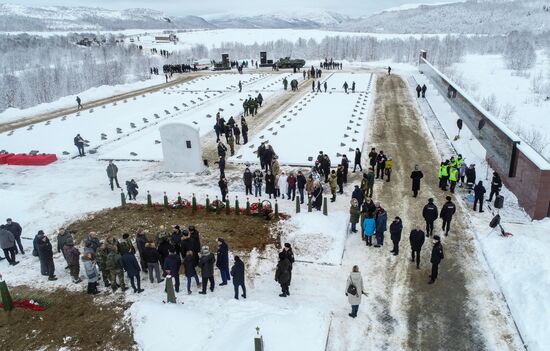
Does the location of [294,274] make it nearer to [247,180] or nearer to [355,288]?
[355,288]

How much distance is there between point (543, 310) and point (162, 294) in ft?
27.8

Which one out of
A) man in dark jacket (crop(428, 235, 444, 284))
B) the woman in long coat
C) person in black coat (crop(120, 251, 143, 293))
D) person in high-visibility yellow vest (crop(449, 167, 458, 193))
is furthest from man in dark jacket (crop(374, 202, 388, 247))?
person in black coat (crop(120, 251, 143, 293))

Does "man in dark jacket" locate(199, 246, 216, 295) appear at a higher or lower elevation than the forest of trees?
lower

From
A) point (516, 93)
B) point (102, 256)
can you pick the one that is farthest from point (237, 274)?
point (516, 93)

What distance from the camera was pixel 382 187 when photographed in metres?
17.1

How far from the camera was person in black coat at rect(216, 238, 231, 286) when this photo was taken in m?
10.5

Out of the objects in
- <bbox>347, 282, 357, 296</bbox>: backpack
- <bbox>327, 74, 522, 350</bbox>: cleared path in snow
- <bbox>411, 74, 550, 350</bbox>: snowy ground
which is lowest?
<bbox>327, 74, 522, 350</bbox>: cleared path in snow

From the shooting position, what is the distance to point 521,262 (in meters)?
11.0

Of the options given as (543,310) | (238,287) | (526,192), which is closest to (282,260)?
(238,287)

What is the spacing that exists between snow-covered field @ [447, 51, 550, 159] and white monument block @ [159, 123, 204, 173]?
18.0 metres

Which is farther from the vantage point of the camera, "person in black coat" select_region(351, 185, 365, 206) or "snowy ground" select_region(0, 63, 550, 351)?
"person in black coat" select_region(351, 185, 365, 206)

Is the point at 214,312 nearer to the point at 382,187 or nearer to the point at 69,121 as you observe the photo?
the point at 382,187

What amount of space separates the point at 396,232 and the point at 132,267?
691 cm

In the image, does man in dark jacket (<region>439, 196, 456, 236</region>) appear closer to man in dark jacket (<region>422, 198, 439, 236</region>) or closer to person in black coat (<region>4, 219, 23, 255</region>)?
man in dark jacket (<region>422, 198, 439, 236</region>)
